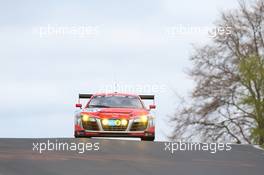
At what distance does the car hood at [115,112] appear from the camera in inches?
726

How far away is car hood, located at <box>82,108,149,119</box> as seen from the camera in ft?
60.5

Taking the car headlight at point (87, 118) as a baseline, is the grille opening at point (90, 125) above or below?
below

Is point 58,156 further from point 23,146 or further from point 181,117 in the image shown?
point 181,117

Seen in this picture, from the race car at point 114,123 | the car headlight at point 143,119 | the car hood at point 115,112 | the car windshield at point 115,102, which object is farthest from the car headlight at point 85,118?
the car headlight at point 143,119

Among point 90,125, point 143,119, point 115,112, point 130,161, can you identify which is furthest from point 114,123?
point 130,161

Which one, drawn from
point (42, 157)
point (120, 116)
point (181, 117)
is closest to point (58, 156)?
point (42, 157)

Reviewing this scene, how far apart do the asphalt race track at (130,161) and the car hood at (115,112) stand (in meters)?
2.94

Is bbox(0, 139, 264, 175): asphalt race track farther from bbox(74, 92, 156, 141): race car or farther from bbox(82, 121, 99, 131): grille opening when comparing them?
bbox(82, 121, 99, 131): grille opening

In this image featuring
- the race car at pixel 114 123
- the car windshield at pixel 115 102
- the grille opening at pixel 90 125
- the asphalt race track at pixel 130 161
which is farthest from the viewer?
the car windshield at pixel 115 102

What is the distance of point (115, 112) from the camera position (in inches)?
729

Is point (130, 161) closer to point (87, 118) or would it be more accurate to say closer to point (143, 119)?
point (143, 119)

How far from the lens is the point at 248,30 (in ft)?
158

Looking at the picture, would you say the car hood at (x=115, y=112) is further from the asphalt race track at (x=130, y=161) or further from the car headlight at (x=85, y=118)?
the asphalt race track at (x=130, y=161)

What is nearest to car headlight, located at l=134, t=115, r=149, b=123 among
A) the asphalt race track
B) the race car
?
the race car
